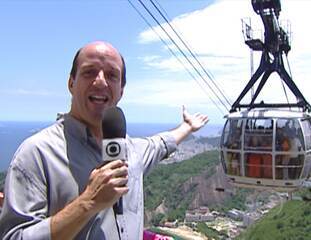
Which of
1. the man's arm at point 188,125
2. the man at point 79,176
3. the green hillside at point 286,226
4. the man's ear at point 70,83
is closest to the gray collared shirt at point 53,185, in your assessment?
the man at point 79,176

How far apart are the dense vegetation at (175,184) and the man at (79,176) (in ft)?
243

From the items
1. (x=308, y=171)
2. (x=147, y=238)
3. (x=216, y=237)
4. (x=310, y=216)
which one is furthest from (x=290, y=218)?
(x=147, y=238)

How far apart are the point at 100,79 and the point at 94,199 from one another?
0.54 metres

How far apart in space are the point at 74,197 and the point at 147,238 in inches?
51.6

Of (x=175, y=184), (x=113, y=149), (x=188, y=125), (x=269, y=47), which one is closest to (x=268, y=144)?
(x=269, y=47)

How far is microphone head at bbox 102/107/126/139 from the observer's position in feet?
5.42

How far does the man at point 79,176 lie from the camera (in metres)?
1.56

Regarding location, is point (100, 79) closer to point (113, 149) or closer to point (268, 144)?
point (113, 149)

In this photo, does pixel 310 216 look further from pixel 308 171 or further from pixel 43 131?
pixel 43 131

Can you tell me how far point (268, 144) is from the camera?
10422 mm

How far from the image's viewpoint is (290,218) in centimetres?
6066

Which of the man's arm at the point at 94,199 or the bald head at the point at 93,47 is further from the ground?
the bald head at the point at 93,47

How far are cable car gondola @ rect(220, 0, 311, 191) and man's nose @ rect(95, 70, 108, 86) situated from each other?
29.0 ft

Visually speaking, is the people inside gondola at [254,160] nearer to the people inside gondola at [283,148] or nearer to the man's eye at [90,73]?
the people inside gondola at [283,148]
